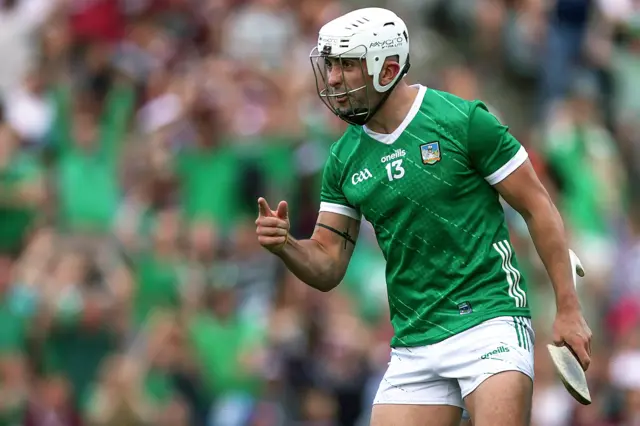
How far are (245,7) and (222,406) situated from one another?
4.93 m

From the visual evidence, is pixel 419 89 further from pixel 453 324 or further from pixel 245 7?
pixel 245 7

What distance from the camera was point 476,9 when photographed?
16.3 meters

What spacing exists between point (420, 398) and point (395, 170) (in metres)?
1.13

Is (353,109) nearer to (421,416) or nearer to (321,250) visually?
(321,250)

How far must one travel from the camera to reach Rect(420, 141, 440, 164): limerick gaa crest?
23.8 feet

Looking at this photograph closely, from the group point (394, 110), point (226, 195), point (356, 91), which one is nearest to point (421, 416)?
point (394, 110)

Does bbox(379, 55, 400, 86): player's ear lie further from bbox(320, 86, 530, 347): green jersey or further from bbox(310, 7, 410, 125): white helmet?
bbox(320, 86, 530, 347): green jersey

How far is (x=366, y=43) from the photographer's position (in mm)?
7293

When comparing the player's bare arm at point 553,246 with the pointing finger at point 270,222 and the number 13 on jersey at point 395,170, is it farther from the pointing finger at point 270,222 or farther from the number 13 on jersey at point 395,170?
the pointing finger at point 270,222

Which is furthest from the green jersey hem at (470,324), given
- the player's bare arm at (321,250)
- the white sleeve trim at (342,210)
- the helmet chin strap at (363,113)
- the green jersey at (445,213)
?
the helmet chin strap at (363,113)

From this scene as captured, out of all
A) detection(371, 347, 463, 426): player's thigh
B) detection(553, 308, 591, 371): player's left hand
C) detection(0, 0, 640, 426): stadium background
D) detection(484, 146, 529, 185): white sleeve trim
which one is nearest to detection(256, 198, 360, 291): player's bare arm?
detection(371, 347, 463, 426): player's thigh

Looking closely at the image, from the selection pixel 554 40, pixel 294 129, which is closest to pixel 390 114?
pixel 294 129

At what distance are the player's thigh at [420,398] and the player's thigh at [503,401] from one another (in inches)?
10.6

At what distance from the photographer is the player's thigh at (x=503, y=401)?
6941 mm
